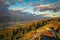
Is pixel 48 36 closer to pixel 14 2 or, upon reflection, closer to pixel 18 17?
pixel 18 17

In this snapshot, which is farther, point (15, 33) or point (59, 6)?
point (59, 6)

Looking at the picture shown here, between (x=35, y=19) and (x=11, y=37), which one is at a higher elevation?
(x=35, y=19)

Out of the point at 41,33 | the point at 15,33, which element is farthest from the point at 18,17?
the point at 41,33

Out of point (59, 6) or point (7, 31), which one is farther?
point (59, 6)

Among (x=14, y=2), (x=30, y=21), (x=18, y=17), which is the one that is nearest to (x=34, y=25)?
(x=30, y=21)

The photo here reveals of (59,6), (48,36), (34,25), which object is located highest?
(59,6)

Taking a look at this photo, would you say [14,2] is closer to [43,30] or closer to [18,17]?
[18,17]
